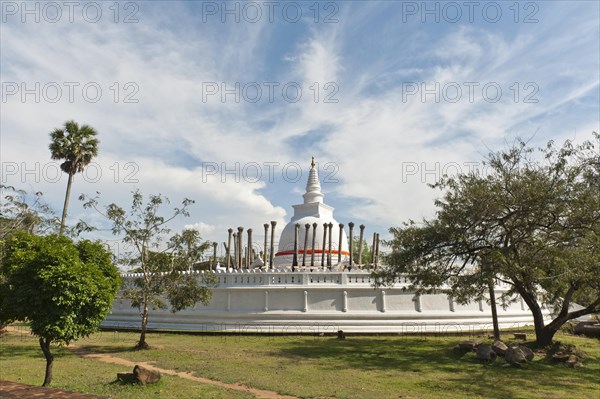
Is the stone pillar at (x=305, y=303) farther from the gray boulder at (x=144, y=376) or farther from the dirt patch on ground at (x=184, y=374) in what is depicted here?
the gray boulder at (x=144, y=376)

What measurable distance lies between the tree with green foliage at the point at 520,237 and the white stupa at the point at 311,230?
1930cm

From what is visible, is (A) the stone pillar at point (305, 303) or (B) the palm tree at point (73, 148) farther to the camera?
(B) the palm tree at point (73, 148)

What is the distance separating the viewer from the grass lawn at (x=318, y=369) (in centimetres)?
1232

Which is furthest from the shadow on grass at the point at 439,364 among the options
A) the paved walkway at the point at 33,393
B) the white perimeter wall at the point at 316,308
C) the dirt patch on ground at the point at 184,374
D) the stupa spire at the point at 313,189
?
the stupa spire at the point at 313,189

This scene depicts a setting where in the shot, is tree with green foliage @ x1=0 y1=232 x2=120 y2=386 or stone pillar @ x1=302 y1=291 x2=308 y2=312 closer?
tree with green foliage @ x1=0 y1=232 x2=120 y2=386

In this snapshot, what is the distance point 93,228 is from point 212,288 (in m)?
8.21

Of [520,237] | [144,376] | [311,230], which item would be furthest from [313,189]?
[144,376]

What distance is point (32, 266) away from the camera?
12281 mm

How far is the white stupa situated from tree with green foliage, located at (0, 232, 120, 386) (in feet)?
89.8

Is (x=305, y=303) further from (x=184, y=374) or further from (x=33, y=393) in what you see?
(x=33, y=393)

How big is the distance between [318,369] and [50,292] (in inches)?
344

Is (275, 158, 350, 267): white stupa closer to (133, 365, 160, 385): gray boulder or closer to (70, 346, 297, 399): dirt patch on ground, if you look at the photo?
(70, 346, 297, 399): dirt patch on ground

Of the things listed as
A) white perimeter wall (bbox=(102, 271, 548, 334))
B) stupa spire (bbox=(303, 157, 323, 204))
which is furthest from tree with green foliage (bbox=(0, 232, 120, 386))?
stupa spire (bbox=(303, 157, 323, 204))

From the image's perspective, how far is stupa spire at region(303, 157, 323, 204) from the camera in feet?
154
